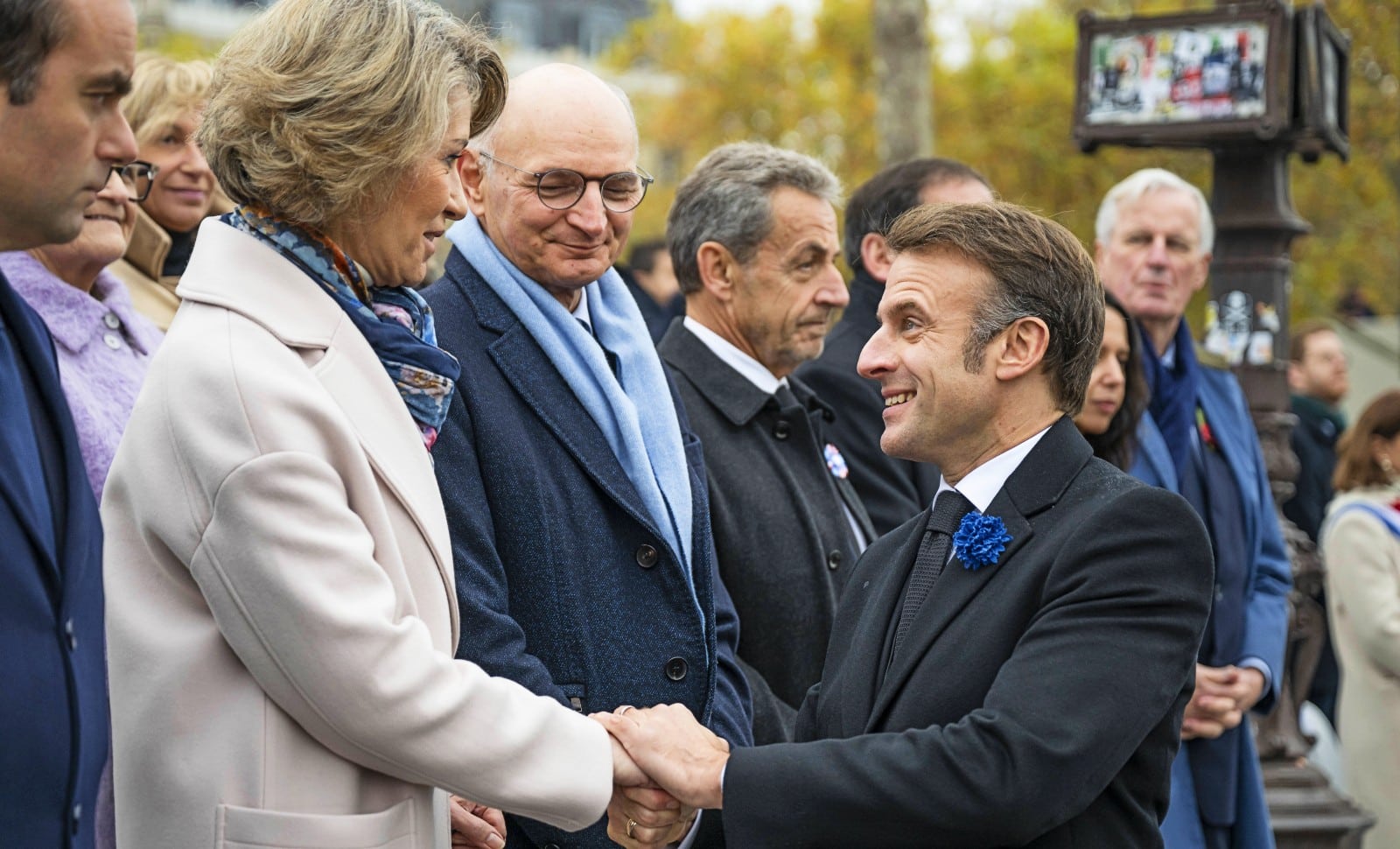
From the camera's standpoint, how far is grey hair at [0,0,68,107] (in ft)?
7.25

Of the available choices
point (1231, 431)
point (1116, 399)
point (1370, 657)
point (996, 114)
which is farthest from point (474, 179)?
point (996, 114)

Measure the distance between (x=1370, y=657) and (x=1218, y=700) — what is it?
281cm

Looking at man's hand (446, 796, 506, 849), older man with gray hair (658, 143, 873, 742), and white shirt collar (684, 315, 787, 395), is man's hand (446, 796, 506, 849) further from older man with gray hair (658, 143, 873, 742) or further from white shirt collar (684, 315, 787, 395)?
white shirt collar (684, 315, 787, 395)

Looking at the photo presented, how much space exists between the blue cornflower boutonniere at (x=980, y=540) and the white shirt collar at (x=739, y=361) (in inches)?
58.7

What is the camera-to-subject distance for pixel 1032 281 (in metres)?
2.74

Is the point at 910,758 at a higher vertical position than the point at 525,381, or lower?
lower

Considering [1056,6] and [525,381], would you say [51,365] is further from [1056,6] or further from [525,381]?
[1056,6]

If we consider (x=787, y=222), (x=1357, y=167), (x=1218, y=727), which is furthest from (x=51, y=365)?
(x=1357, y=167)

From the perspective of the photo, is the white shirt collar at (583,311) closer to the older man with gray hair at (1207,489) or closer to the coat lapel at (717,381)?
the coat lapel at (717,381)

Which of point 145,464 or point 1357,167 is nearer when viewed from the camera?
point 145,464

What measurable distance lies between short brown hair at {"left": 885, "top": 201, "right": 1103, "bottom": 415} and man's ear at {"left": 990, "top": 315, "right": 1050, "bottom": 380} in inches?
0.5

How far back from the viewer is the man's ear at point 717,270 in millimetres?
4293

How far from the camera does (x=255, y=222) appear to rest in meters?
2.48

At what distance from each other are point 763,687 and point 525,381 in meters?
A: 1.00
